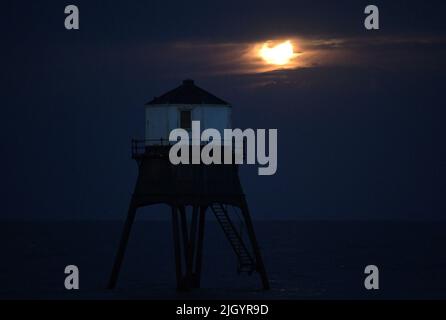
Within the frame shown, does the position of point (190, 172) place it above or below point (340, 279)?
above

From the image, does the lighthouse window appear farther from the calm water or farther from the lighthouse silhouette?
the calm water

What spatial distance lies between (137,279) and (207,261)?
32.1 metres

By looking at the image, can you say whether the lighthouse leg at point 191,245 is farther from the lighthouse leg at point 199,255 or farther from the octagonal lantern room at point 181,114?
the octagonal lantern room at point 181,114

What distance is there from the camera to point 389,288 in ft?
273

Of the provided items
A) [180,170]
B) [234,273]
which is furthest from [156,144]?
[234,273]

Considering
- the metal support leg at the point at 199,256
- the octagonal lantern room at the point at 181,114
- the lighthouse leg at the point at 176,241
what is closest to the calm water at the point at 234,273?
the metal support leg at the point at 199,256

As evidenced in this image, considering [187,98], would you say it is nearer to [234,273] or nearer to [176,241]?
[176,241]

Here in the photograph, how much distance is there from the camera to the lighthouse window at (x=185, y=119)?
59.9 meters

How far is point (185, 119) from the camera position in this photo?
60.0 meters

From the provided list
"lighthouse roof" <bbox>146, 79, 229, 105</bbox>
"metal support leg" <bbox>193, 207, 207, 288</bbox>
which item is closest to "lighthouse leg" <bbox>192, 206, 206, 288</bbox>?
"metal support leg" <bbox>193, 207, 207, 288</bbox>

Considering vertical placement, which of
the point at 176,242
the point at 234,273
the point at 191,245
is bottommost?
the point at 234,273
